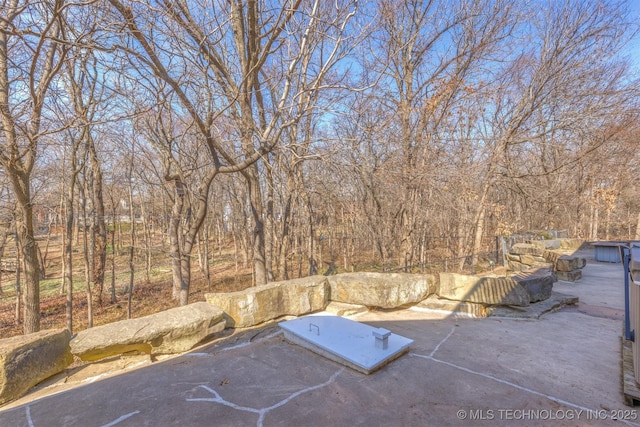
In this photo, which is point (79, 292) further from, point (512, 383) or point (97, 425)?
point (512, 383)

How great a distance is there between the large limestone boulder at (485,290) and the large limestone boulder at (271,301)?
6.15ft

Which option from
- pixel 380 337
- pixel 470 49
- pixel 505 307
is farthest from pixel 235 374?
pixel 470 49

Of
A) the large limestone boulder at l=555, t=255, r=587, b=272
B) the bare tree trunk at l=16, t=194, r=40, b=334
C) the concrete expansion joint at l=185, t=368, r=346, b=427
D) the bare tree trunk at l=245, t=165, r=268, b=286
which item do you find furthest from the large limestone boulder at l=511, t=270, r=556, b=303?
the bare tree trunk at l=16, t=194, r=40, b=334

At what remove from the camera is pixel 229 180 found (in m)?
13.3

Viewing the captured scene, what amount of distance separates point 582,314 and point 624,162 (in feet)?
32.1

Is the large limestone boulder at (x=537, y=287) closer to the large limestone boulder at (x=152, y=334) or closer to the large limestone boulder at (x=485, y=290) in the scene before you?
the large limestone boulder at (x=485, y=290)

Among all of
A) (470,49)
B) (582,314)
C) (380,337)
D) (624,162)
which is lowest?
(582,314)

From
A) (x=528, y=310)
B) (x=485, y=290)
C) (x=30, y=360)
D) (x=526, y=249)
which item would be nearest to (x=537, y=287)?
(x=528, y=310)

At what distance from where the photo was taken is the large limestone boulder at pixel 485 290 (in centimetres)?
401

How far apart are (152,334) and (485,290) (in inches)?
164

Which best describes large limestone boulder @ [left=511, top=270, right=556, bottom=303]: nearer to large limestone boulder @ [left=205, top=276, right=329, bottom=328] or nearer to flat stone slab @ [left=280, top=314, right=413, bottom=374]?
flat stone slab @ [left=280, top=314, right=413, bottom=374]

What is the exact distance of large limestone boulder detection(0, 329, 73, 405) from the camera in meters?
2.16

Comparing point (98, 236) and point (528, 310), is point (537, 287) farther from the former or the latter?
point (98, 236)

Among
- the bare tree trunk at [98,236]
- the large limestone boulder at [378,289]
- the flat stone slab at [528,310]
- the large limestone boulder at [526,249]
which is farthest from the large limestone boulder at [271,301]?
the bare tree trunk at [98,236]
